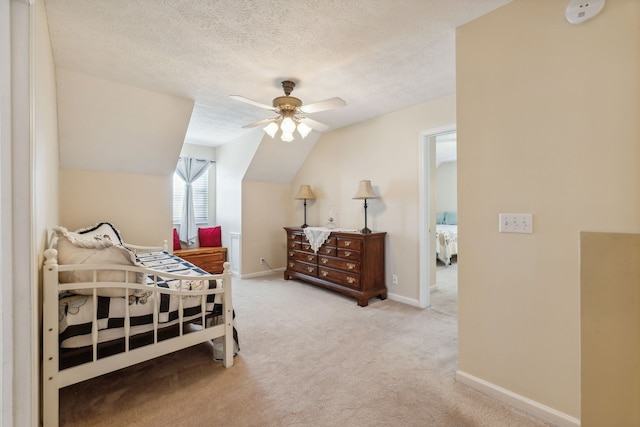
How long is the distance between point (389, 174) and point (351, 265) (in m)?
1.26

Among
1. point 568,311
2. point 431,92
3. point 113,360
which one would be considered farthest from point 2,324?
point 431,92

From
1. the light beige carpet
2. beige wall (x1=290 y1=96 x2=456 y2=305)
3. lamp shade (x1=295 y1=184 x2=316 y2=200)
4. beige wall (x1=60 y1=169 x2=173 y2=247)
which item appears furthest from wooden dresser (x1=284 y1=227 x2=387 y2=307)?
beige wall (x1=60 y1=169 x2=173 y2=247)

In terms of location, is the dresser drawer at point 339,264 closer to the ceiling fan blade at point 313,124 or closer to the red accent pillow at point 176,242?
the ceiling fan blade at point 313,124

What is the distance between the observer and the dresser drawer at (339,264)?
11.3 ft

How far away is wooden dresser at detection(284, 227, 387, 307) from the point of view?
3375mm

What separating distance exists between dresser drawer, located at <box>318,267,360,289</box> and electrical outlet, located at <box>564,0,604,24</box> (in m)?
2.76

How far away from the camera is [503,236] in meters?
1.68

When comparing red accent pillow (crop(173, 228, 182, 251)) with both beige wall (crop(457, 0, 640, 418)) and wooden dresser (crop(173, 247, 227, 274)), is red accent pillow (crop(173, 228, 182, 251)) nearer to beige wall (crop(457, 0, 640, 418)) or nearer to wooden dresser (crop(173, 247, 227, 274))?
wooden dresser (crop(173, 247, 227, 274))

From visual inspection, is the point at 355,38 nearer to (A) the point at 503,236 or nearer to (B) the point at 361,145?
(A) the point at 503,236

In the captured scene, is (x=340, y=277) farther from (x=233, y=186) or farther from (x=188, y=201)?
(x=188, y=201)

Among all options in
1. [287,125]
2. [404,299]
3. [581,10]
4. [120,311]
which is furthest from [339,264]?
[581,10]

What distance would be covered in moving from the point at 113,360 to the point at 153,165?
2667 mm

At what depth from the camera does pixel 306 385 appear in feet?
6.07

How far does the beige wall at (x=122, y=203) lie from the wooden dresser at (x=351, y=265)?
212 cm
